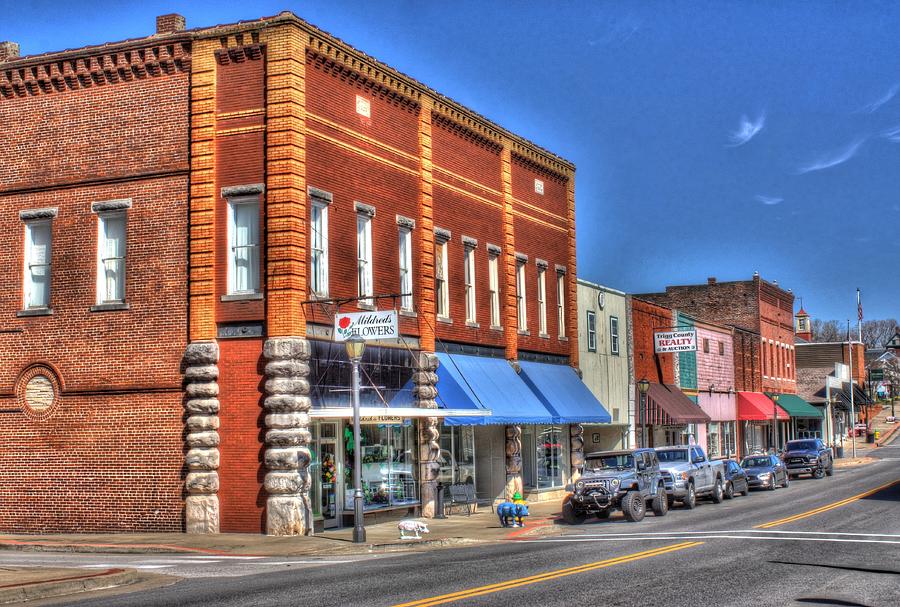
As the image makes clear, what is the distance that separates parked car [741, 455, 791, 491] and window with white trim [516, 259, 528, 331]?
11.0m

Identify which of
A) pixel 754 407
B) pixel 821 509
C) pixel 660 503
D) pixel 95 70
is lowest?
pixel 821 509

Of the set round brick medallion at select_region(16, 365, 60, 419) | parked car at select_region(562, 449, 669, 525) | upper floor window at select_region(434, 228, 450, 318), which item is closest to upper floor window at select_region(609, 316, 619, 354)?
upper floor window at select_region(434, 228, 450, 318)

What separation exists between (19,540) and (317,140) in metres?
11.4

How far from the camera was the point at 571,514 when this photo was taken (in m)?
28.9

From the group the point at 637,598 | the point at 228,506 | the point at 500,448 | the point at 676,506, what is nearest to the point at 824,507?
the point at 676,506

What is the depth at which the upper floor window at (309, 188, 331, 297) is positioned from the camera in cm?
2684

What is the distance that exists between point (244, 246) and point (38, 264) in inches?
239

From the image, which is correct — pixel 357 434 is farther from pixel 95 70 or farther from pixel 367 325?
pixel 95 70

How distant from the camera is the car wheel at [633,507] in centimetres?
2772

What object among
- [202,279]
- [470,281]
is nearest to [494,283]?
[470,281]

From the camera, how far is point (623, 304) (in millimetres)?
46750

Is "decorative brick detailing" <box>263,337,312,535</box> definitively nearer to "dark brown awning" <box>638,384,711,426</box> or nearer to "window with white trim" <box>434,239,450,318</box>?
"window with white trim" <box>434,239,450,318</box>

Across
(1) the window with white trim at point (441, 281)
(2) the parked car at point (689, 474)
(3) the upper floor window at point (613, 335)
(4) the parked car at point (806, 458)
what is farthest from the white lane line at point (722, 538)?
(4) the parked car at point (806, 458)

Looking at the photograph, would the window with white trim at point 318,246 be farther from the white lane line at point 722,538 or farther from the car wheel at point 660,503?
the car wheel at point 660,503
